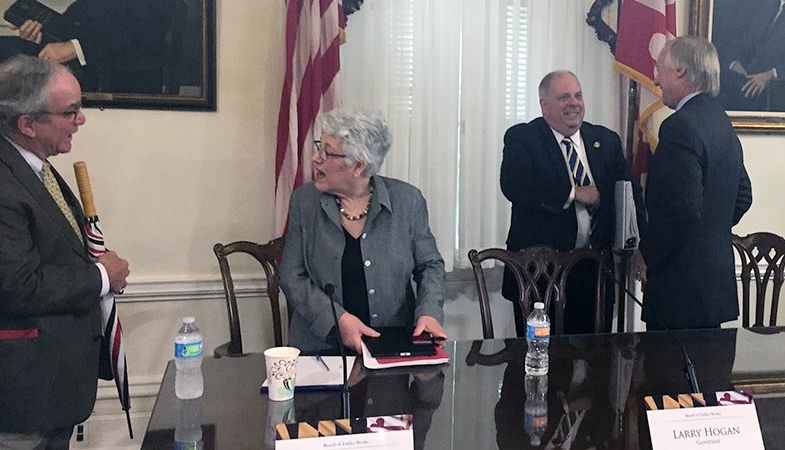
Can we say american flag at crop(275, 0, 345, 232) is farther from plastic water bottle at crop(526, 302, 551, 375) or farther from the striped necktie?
plastic water bottle at crop(526, 302, 551, 375)

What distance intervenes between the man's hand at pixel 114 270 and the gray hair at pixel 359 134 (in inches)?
27.1

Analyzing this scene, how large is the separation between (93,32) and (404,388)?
186cm

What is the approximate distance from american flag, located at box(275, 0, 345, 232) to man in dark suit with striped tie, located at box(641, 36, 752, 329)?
3.90ft

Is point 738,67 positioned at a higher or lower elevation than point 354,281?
higher

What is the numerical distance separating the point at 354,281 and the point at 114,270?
0.67 metres

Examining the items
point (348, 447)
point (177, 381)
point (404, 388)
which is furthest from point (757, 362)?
point (177, 381)

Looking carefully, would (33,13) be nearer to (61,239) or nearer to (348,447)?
(61,239)

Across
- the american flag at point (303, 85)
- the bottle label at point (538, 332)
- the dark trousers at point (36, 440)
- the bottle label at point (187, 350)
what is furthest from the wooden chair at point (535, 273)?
the dark trousers at point (36, 440)

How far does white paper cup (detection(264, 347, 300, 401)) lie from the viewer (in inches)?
56.8

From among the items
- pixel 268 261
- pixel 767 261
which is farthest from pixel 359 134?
pixel 767 261

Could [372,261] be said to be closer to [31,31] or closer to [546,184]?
[546,184]

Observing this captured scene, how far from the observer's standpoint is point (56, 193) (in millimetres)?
1741

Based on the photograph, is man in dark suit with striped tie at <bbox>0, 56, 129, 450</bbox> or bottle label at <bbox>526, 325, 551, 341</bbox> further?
bottle label at <bbox>526, 325, 551, 341</bbox>

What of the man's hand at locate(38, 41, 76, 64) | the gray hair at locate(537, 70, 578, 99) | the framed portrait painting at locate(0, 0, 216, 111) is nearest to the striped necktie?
the gray hair at locate(537, 70, 578, 99)
